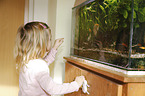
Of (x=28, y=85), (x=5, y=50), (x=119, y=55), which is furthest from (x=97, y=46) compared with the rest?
(x=5, y=50)

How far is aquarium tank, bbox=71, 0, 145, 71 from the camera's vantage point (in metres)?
0.73

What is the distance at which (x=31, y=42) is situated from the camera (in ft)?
3.56

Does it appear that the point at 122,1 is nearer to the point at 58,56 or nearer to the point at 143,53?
the point at 143,53

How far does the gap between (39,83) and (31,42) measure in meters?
0.31

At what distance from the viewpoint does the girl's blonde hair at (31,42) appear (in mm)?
1085

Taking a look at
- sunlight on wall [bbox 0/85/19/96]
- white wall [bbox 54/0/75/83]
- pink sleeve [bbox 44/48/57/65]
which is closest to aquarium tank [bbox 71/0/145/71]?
pink sleeve [bbox 44/48/57/65]

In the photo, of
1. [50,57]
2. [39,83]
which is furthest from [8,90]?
[39,83]

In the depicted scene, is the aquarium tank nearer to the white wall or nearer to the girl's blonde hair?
the girl's blonde hair

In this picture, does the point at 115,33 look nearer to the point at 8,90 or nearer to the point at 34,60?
the point at 34,60

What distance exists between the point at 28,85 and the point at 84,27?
2.25ft

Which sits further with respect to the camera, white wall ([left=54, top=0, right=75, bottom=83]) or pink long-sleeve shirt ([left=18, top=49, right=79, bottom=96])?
white wall ([left=54, top=0, right=75, bottom=83])

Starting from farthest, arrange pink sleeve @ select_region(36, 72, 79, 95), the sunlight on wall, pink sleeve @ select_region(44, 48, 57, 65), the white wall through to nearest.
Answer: the sunlight on wall < the white wall < pink sleeve @ select_region(44, 48, 57, 65) < pink sleeve @ select_region(36, 72, 79, 95)

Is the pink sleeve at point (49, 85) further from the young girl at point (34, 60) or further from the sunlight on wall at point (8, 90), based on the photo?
the sunlight on wall at point (8, 90)

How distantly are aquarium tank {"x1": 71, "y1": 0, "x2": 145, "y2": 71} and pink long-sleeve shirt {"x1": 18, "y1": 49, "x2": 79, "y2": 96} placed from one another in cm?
31
